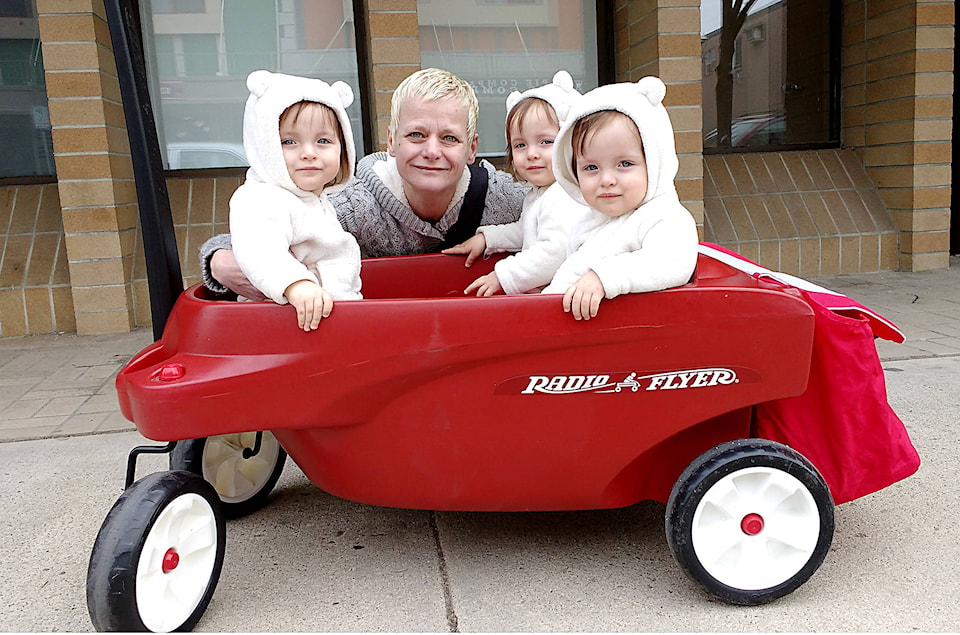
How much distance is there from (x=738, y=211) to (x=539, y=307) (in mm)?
4078

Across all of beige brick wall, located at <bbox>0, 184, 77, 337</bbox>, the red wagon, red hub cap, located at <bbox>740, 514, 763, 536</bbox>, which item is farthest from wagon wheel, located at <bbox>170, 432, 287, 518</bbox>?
beige brick wall, located at <bbox>0, 184, 77, 337</bbox>

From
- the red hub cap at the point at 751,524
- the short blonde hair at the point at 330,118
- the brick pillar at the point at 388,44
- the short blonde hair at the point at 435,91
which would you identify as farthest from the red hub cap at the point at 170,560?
the brick pillar at the point at 388,44

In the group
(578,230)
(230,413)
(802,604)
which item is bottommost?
(802,604)

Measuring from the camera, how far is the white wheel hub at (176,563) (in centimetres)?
142

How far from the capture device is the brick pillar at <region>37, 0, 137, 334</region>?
4.18 m

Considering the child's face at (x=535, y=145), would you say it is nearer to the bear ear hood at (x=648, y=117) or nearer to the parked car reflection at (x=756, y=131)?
the bear ear hood at (x=648, y=117)

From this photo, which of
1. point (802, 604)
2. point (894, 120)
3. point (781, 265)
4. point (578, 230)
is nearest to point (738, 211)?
point (781, 265)

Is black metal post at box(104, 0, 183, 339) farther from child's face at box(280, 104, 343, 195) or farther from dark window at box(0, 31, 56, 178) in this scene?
dark window at box(0, 31, 56, 178)

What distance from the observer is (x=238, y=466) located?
2.05 m

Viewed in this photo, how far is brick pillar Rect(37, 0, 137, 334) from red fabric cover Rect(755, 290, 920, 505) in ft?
11.9

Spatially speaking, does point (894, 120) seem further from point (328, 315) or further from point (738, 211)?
point (328, 315)

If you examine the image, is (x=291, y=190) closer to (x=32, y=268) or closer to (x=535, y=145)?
(x=535, y=145)

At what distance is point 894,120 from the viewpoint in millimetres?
5320

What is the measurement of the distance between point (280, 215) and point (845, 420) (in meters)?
1.23
